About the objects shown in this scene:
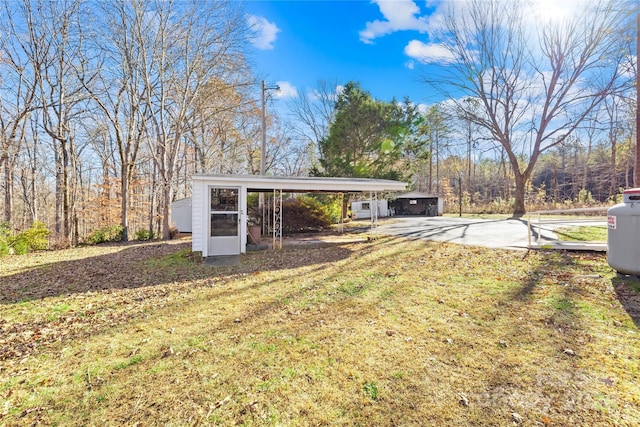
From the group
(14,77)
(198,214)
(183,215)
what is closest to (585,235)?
(198,214)

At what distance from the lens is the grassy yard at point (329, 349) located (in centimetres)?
225

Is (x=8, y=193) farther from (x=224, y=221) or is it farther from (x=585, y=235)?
(x=585, y=235)

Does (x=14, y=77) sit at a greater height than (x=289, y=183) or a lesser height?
greater

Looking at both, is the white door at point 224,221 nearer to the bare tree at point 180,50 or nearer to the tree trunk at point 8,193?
the bare tree at point 180,50

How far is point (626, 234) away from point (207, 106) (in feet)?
54.3

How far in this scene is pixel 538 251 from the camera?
747 centimetres

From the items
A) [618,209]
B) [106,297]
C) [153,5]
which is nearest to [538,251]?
[618,209]

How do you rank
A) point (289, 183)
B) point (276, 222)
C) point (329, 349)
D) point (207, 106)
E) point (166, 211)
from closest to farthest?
point (329, 349)
point (289, 183)
point (276, 222)
point (166, 211)
point (207, 106)

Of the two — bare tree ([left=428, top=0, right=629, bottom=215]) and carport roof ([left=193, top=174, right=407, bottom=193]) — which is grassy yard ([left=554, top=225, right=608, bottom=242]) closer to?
carport roof ([left=193, top=174, right=407, bottom=193])

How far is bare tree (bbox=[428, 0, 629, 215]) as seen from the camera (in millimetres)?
17938

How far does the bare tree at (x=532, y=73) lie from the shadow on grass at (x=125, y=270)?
65.1ft

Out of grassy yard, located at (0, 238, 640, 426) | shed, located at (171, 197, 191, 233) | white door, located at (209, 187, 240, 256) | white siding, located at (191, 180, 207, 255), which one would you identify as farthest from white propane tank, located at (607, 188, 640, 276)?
shed, located at (171, 197, 191, 233)

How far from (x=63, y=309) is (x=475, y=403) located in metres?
5.85

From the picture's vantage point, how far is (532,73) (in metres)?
20.4
